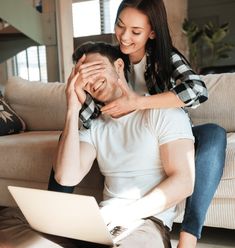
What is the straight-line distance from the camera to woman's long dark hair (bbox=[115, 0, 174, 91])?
1.25 m

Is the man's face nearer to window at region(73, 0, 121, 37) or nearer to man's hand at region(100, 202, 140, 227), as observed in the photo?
man's hand at region(100, 202, 140, 227)

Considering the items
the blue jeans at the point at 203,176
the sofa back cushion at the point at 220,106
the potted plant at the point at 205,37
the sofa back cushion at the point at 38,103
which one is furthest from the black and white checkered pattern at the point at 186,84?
the potted plant at the point at 205,37

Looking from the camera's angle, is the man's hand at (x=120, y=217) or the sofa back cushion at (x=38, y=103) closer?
the man's hand at (x=120, y=217)

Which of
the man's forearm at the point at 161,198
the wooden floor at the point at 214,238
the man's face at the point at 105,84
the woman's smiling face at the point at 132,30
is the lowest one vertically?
the wooden floor at the point at 214,238

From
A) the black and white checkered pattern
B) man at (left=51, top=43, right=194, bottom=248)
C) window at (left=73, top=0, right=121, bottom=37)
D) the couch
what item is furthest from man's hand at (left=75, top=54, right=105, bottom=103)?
window at (left=73, top=0, right=121, bottom=37)

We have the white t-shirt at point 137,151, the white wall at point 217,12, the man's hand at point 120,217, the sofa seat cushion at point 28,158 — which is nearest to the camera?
the man's hand at point 120,217

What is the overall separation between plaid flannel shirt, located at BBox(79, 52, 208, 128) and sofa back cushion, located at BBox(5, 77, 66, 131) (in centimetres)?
105

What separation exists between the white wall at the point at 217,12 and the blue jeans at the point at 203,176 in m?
6.43

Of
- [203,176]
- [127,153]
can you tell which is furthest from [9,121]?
[203,176]

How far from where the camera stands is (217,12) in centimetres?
759

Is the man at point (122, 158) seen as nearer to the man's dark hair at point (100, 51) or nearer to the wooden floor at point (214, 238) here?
the man's dark hair at point (100, 51)

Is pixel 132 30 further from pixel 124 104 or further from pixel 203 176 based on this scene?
pixel 203 176

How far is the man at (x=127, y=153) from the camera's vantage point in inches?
40.0

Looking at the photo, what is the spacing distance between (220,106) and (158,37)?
805mm
